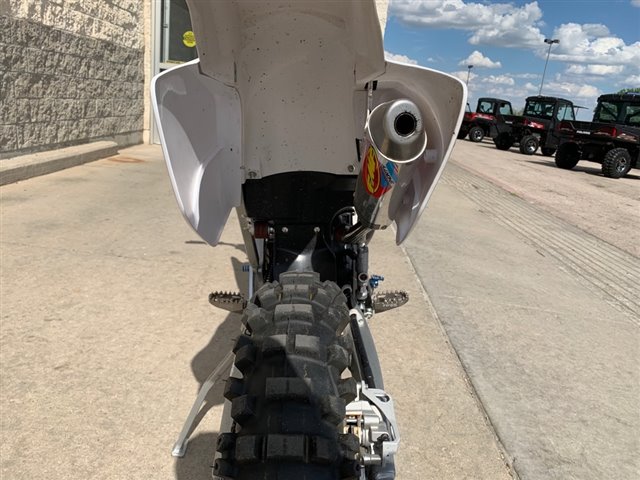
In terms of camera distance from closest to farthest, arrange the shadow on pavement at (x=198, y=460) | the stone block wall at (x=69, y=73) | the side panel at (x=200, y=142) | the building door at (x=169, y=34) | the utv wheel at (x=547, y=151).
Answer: the side panel at (x=200, y=142)
the shadow on pavement at (x=198, y=460)
the stone block wall at (x=69, y=73)
the building door at (x=169, y=34)
the utv wheel at (x=547, y=151)

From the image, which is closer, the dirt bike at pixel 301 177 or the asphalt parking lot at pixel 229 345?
the dirt bike at pixel 301 177

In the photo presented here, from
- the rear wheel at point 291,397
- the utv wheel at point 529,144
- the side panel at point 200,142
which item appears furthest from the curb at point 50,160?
the utv wheel at point 529,144

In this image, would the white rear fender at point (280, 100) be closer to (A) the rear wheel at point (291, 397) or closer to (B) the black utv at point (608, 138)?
(A) the rear wheel at point (291, 397)

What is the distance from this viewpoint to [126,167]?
8938mm

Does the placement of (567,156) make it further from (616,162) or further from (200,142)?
(200,142)

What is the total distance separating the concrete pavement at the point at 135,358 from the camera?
227 centimetres

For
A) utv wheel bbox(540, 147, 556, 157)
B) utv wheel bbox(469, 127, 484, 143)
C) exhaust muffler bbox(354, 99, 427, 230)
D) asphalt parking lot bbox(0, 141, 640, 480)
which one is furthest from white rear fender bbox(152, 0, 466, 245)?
utv wheel bbox(469, 127, 484, 143)

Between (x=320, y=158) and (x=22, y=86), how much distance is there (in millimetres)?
7396

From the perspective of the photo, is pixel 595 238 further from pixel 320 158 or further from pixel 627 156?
pixel 627 156

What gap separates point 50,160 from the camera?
301 inches

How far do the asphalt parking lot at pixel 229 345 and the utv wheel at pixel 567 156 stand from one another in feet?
41.5

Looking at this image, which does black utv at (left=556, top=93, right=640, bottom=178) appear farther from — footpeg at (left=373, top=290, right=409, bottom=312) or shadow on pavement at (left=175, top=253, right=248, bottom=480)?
footpeg at (left=373, top=290, right=409, bottom=312)

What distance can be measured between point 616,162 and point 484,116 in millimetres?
10469

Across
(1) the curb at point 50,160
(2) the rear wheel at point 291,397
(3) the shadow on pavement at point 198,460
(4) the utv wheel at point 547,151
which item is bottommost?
(3) the shadow on pavement at point 198,460
